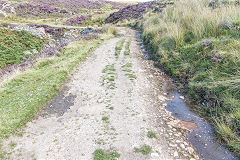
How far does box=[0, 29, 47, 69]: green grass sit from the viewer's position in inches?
476

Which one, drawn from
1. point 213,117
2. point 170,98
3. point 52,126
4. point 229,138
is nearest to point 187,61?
point 170,98

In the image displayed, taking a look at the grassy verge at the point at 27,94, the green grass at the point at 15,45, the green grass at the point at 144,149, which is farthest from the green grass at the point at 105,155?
the green grass at the point at 15,45

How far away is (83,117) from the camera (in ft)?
17.1

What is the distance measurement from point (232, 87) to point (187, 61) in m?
2.97

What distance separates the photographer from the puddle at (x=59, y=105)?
5.52 m

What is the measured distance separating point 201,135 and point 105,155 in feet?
8.93

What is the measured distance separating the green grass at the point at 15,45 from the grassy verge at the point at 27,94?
4.20 metres

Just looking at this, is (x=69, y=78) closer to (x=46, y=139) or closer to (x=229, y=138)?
(x=46, y=139)

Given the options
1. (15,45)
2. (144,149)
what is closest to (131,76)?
(144,149)

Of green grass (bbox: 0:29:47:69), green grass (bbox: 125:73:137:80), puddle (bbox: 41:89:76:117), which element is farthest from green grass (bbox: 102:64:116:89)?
green grass (bbox: 0:29:47:69)

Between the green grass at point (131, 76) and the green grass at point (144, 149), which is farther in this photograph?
the green grass at point (131, 76)

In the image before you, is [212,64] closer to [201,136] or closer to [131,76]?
[201,136]

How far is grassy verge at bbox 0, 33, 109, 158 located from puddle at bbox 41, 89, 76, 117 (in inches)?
8.6

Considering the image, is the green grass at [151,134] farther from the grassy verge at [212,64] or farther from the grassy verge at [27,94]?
the grassy verge at [27,94]
